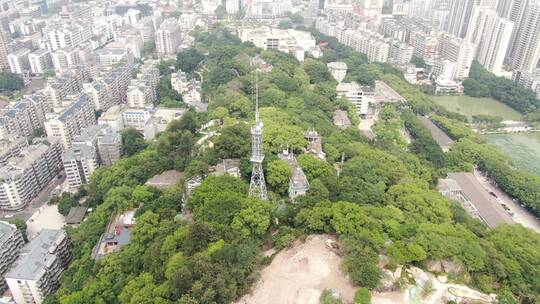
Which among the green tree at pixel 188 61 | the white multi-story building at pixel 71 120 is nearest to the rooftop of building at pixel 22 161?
the white multi-story building at pixel 71 120

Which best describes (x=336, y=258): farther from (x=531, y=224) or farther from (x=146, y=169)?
(x=531, y=224)

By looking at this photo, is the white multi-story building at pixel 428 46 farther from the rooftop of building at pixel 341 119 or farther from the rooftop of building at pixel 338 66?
the rooftop of building at pixel 341 119

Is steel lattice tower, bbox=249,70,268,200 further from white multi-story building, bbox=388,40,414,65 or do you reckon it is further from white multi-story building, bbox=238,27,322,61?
white multi-story building, bbox=388,40,414,65

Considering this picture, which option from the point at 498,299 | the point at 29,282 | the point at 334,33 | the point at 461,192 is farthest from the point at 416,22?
the point at 29,282

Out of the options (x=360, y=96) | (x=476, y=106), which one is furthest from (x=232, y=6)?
(x=476, y=106)

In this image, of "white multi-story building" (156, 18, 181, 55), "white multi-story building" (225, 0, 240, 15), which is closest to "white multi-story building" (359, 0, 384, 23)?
"white multi-story building" (225, 0, 240, 15)

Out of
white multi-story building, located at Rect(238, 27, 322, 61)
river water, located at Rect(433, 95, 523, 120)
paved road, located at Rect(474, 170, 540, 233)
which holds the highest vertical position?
white multi-story building, located at Rect(238, 27, 322, 61)
